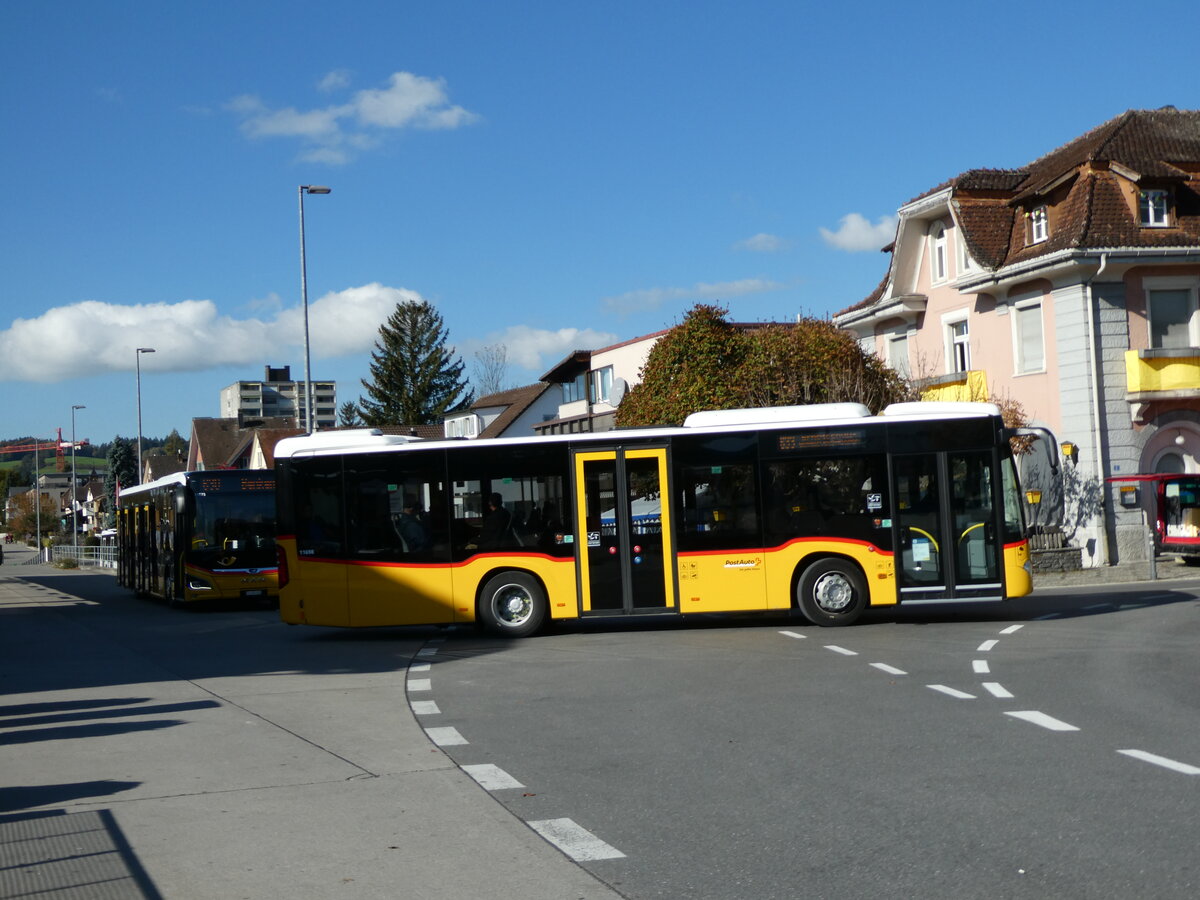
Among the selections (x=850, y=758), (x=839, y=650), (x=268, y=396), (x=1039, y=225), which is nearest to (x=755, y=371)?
(x=1039, y=225)

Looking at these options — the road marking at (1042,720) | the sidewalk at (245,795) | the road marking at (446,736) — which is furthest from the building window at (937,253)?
the road marking at (446,736)

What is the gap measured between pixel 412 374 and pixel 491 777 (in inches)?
3592

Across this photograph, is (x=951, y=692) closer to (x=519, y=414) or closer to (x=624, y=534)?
(x=624, y=534)

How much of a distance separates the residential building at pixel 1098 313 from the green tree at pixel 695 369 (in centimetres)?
652

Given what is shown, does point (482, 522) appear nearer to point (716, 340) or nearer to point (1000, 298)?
point (716, 340)

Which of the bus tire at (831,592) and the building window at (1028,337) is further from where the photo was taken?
the building window at (1028,337)

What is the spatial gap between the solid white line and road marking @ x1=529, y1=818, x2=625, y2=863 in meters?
3.48

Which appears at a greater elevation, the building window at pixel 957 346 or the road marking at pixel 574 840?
the building window at pixel 957 346

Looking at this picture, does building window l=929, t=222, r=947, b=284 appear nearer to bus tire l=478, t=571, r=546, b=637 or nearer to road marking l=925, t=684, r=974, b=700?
bus tire l=478, t=571, r=546, b=637

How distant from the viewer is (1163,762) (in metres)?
8.18

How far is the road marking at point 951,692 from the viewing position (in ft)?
37.2

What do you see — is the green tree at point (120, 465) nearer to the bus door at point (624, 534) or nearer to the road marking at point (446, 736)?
the bus door at point (624, 534)

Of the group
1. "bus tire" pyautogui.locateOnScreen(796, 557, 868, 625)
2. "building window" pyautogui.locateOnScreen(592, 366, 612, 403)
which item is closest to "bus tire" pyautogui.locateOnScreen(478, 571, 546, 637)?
"bus tire" pyautogui.locateOnScreen(796, 557, 868, 625)

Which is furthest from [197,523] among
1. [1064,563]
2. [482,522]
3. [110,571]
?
[110,571]
